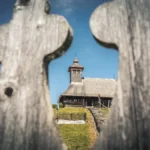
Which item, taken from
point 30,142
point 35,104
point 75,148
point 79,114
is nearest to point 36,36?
point 35,104

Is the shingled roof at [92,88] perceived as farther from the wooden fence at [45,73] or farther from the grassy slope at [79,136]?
the wooden fence at [45,73]

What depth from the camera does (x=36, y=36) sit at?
1928mm

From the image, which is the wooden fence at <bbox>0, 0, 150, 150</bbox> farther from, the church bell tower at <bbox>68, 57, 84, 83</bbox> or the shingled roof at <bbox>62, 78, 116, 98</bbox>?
the church bell tower at <bbox>68, 57, 84, 83</bbox>

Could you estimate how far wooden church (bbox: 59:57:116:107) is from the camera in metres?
48.7

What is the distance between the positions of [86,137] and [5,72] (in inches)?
770

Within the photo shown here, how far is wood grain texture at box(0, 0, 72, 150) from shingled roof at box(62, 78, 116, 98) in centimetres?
4643

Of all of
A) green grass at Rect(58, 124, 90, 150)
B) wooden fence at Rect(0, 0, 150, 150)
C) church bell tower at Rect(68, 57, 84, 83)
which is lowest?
green grass at Rect(58, 124, 90, 150)

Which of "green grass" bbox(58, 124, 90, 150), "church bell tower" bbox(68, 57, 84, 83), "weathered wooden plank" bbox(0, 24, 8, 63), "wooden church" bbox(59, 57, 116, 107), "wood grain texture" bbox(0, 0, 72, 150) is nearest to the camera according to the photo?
"wood grain texture" bbox(0, 0, 72, 150)

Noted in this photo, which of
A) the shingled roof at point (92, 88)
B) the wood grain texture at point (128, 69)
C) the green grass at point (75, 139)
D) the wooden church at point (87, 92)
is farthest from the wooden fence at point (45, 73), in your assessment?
the shingled roof at point (92, 88)

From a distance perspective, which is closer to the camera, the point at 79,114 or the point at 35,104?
the point at 35,104

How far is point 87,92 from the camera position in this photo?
1996 inches

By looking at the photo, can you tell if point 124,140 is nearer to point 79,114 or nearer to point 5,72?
point 5,72

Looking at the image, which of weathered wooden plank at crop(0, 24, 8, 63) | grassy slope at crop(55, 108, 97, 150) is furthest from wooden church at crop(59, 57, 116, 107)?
weathered wooden plank at crop(0, 24, 8, 63)

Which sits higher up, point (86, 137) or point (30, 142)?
point (30, 142)
